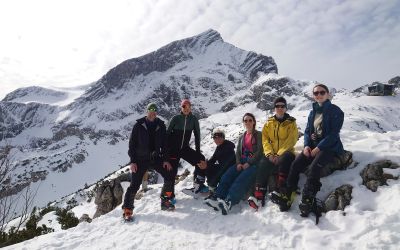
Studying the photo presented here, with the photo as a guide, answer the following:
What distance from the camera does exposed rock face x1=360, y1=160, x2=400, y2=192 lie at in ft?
28.0

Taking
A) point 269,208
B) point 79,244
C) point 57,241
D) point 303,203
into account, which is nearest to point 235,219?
point 269,208

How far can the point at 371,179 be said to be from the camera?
8820 millimetres

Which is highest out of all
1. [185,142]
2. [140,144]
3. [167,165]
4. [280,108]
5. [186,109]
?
[186,109]

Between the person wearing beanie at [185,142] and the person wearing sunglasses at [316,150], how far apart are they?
3465 millimetres

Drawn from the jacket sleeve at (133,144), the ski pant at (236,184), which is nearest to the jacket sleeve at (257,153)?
the ski pant at (236,184)

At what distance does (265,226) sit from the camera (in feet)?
27.7

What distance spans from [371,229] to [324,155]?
215 cm

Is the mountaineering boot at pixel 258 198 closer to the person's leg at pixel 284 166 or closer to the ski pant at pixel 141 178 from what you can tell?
the person's leg at pixel 284 166

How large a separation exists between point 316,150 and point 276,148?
133 cm

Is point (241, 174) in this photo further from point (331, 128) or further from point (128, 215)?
point (128, 215)

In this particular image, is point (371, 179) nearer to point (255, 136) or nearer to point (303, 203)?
point (303, 203)

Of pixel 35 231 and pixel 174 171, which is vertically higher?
pixel 174 171

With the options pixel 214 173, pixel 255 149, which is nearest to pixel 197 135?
pixel 214 173

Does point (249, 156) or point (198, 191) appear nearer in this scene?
point (249, 156)
